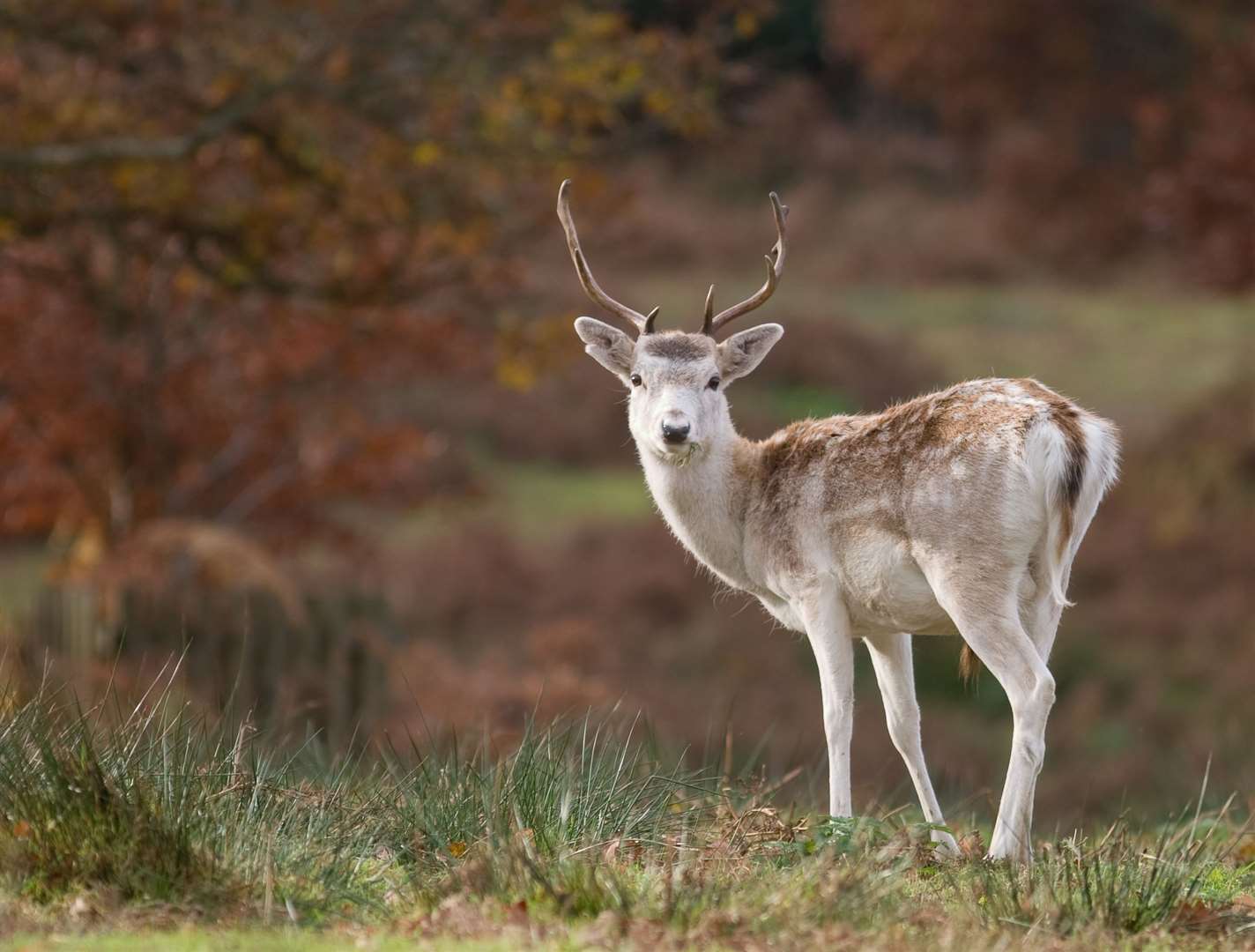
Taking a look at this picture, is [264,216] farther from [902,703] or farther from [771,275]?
[902,703]

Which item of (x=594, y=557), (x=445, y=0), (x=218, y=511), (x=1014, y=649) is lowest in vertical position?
(x=594, y=557)

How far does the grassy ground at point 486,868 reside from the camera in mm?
4824

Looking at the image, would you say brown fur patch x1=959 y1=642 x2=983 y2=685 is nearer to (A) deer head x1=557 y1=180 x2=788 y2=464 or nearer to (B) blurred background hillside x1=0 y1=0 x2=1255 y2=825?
(B) blurred background hillside x1=0 y1=0 x2=1255 y2=825

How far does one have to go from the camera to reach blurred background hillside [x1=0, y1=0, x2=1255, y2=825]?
11297 mm

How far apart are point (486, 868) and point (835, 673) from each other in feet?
5.56

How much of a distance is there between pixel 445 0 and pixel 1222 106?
8.90 metres

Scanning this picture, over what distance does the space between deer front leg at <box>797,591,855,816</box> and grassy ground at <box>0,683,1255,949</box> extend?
229mm

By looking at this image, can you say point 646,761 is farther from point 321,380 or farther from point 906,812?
point 321,380

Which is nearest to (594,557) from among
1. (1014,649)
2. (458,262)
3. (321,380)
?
(321,380)

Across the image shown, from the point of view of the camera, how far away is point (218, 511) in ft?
47.2

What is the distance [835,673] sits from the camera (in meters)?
6.31

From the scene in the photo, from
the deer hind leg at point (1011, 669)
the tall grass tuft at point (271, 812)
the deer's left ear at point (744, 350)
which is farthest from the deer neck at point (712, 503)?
the deer hind leg at point (1011, 669)

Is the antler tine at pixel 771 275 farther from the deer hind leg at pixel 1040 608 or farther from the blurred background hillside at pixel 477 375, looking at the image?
the blurred background hillside at pixel 477 375

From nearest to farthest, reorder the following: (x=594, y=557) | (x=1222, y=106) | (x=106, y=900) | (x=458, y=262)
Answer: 1. (x=106, y=900)
2. (x=458, y=262)
3. (x=1222, y=106)
4. (x=594, y=557)
